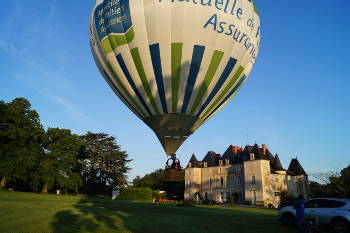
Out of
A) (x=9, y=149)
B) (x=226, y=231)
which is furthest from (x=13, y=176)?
(x=226, y=231)

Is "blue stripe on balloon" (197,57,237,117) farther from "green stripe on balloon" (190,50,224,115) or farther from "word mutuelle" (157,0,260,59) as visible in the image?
"word mutuelle" (157,0,260,59)

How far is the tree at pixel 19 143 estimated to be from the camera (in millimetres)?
39188

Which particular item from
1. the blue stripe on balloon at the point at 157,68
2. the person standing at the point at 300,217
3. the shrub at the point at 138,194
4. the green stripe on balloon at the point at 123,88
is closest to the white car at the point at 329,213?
the person standing at the point at 300,217

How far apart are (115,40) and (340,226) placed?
1258 centimetres

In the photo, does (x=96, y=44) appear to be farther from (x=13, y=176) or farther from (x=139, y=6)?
(x=13, y=176)

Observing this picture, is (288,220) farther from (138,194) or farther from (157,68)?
(138,194)

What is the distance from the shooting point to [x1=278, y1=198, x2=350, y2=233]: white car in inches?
436

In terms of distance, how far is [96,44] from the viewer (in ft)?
54.4

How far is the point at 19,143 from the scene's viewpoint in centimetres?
4094

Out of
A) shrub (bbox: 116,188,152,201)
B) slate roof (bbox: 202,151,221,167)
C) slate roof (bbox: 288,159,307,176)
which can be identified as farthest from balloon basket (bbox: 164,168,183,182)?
slate roof (bbox: 288,159,307,176)

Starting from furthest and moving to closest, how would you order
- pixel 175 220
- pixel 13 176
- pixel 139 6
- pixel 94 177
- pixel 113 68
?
pixel 94 177 < pixel 13 176 < pixel 113 68 < pixel 139 6 < pixel 175 220

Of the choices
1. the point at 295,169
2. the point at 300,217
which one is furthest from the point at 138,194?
the point at 295,169

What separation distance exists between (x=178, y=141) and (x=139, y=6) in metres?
6.96

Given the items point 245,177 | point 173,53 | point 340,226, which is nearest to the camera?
point 340,226
